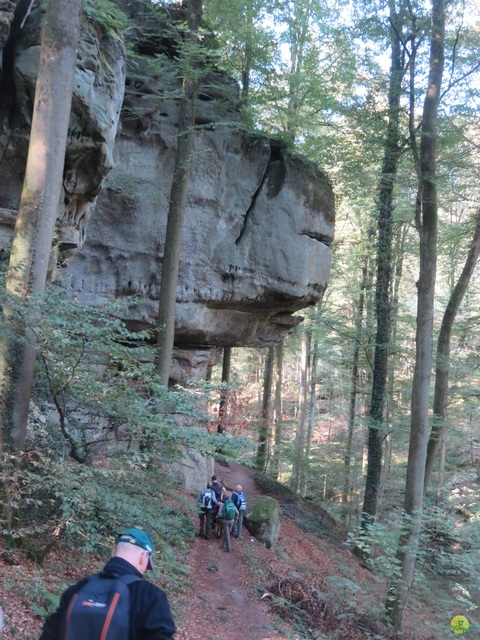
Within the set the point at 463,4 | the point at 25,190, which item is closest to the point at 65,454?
the point at 25,190

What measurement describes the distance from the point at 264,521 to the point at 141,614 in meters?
12.3

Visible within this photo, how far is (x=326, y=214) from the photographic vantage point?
16.5 meters

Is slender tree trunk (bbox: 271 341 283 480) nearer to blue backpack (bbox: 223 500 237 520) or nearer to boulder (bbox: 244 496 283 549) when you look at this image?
boulder (bbox: 244 496 283 549)

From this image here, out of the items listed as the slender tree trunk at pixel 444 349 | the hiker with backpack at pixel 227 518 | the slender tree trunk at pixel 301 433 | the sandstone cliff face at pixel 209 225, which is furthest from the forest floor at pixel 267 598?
the sandstone cliff face at pixel 209 225

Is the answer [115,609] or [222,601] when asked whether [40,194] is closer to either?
[115,609]

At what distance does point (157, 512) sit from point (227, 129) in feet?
39.7

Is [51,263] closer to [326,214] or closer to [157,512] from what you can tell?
[157,512]

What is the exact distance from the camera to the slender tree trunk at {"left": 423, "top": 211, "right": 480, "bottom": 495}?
560 inches

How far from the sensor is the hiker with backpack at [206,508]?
11891 millimetres

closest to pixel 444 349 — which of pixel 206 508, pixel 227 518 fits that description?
pixel 227 518

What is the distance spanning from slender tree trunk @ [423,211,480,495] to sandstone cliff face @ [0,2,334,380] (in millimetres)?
4222

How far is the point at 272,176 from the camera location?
51.9 ft

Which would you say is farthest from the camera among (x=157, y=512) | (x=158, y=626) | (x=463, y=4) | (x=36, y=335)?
(x=463, y=4)

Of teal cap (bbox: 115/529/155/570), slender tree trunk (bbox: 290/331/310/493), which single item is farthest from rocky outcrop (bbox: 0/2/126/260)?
slender tree trunk (bbox: 290/331/310/493)
